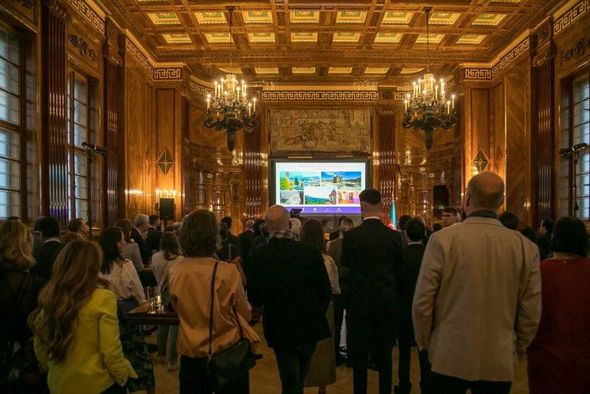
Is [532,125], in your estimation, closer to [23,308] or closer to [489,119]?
[489,119]

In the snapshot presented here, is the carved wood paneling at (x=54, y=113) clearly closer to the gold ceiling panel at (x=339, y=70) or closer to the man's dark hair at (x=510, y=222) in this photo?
the man's dark hair at (x=510, y=222)

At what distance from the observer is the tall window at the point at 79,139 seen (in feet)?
27.9

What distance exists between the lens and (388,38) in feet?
40.5

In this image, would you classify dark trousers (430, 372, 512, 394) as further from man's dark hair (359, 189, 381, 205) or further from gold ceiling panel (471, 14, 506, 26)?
gold ceiling panel (471, 14, 506, 26)

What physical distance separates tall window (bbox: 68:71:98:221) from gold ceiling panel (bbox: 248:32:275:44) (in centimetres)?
416

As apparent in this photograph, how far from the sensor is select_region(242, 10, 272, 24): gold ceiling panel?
10.9 meters

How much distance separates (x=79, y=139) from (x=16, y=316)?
7.00 m

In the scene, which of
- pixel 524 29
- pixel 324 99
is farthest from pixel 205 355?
pixel 324 99

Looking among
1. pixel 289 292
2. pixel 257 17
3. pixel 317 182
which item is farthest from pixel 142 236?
pixel 317 182

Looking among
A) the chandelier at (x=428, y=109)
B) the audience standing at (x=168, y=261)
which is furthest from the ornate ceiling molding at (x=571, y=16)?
the audience standing at (x=168, y=261)

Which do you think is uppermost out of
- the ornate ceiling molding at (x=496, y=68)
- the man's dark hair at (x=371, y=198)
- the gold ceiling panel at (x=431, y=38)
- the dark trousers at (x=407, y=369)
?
the gold ceiling panel at (x=431, y=38)

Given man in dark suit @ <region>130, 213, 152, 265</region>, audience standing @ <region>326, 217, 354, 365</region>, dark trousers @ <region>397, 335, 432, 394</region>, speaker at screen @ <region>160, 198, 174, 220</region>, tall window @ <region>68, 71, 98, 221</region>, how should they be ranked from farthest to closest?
speaker at screen @ <region>160, 198, 174, 220</region>
tall window @ <region>68, 71, 98, 221</region>
man in dark suit @ <region>130, 213, 152, 265</region>
audience standing @ <region>326, 217, 354, 365</region>
dark trousers @ <region>397, 335, 432, 394</region>

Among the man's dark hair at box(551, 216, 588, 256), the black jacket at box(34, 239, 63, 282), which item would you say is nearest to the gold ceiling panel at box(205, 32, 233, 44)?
the black jacket at box(34, 239, 63, 282)

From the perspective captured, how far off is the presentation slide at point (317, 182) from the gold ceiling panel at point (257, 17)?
505 centimetres
